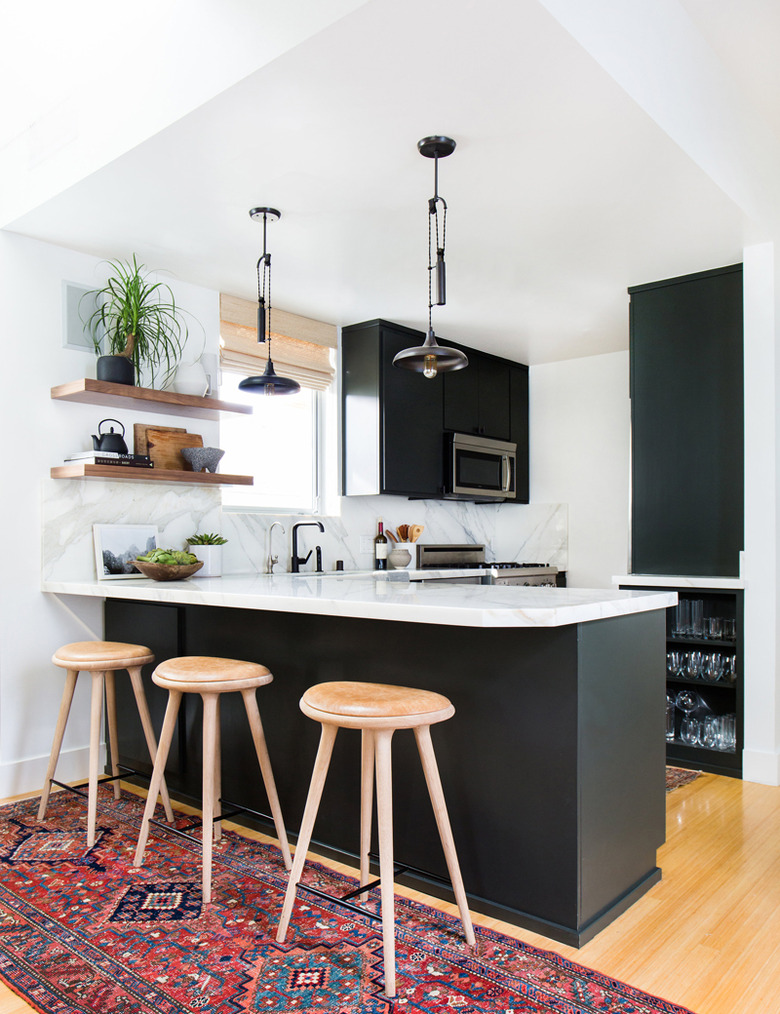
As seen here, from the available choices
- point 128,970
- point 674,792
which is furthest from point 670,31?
point 128,970

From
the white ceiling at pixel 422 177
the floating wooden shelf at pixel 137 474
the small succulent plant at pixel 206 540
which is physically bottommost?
the small succulent plant at pixel 206 540

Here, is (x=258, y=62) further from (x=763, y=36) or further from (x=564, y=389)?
(x=564, y=389)

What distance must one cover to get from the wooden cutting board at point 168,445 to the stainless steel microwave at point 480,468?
1.86 m

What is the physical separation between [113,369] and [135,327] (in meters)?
0.24

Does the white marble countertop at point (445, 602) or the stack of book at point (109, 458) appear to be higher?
the stack of book at point (109, 458)

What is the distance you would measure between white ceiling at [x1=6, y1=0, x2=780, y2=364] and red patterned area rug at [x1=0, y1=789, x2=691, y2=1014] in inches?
89.8

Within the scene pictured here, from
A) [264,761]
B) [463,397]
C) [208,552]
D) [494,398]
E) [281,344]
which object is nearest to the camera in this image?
[264,761]

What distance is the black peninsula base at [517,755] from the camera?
1.97 metres

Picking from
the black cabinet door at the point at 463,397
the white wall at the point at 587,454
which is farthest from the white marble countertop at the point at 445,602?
the white wall at the point at 587,454

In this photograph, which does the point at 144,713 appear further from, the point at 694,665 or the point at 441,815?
the point at 694,665

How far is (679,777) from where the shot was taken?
3.42 m

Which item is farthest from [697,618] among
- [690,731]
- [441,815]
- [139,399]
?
[139,399]

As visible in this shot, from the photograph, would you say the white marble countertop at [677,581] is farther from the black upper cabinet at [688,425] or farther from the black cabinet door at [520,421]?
the black cabinet door at [520,421]

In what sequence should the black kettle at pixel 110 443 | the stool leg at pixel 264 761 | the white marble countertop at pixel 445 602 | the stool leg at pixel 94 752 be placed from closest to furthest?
the white marble countertop at pixel 445 602, the stool leg at pixel 264 761, the stool leg at pixel 94 752, the black kettle at pixel 110 443
